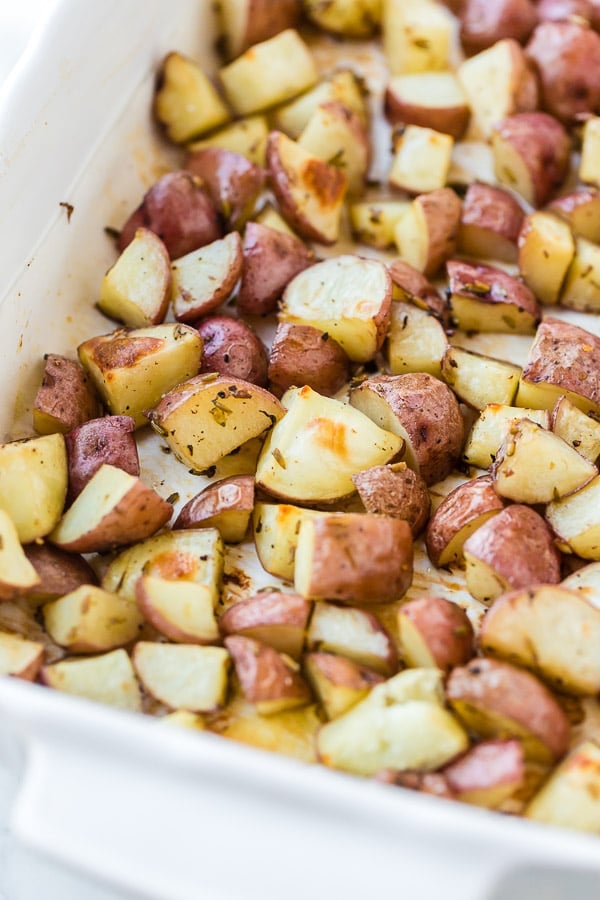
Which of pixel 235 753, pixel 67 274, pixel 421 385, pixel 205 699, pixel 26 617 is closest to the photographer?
pixel 235 753

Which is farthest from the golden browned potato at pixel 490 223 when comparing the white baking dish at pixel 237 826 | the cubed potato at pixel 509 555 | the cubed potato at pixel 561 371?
the white baking dish at pixel 237 826

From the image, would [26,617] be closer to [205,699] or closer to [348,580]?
[205,699]

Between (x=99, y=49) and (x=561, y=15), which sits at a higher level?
(x=99, y=49)

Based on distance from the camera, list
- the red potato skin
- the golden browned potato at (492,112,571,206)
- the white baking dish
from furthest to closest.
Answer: the golden browned potato at (492,112,571,206), the red potato skin, the white baking dish

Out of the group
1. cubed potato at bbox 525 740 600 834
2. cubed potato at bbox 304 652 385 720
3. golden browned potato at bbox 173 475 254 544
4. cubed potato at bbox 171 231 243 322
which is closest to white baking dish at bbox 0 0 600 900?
cubed potato at bbox 525 740 600 834

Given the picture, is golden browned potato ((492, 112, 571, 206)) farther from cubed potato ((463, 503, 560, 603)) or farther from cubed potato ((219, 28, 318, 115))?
cubed potato ((463, 503, 560, 603))

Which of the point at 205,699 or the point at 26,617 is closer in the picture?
the point at 205,699

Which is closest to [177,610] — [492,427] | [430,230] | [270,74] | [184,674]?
[184,674]

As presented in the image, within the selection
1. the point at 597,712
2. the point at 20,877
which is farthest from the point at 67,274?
the point at 597,712
